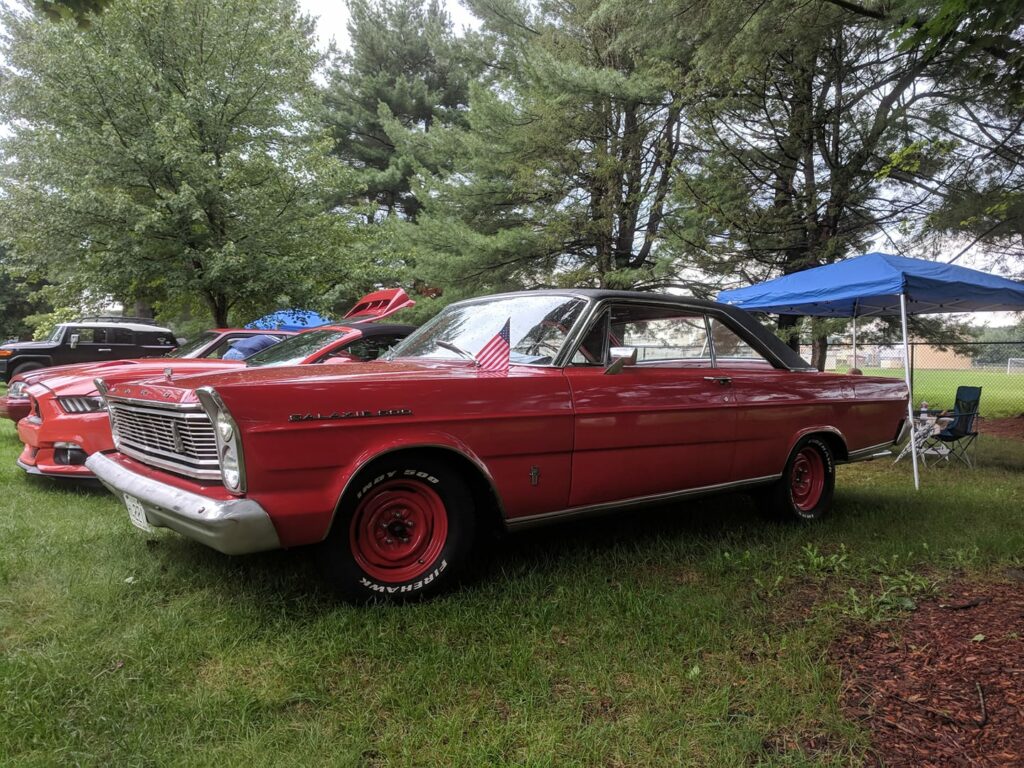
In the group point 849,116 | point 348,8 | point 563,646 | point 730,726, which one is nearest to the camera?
point 730,726

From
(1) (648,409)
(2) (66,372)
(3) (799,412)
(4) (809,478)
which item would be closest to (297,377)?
(1) (648,409)

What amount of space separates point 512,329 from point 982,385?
16393 mm

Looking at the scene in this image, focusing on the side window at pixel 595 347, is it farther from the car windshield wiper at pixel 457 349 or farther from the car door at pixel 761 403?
the car door at pixel 761 403

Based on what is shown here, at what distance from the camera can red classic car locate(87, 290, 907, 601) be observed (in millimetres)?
2506

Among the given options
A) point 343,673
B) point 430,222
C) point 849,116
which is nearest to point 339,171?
point 430,222

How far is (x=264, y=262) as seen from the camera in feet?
37.7

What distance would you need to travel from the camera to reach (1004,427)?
37.5 feet

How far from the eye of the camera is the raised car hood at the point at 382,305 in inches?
279

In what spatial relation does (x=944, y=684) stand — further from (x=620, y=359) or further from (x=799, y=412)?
(x=799, y=412)

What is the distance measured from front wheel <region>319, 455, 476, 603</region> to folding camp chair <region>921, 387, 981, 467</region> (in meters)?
6.66

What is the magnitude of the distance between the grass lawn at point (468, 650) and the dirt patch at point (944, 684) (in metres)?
0.11

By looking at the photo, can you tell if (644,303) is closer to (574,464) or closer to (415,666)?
(574,464)

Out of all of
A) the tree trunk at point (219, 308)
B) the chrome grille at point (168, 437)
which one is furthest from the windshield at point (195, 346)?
the tree trunk at point (219, 308)

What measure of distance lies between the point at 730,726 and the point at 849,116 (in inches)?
460
